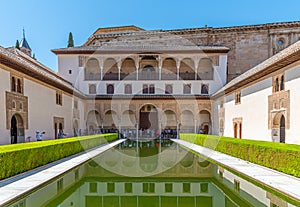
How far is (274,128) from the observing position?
42.4 feet

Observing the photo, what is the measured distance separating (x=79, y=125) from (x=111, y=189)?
19011mm

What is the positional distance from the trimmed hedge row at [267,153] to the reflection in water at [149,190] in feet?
4.47

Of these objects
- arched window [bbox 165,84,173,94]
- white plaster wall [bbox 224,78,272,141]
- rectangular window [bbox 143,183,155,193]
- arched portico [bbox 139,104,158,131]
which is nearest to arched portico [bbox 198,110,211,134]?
arched window [bbox 165,84,173,94]

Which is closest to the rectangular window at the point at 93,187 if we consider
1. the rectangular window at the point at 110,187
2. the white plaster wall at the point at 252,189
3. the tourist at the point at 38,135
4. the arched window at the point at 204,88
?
the rectangular window at the point at 110,187

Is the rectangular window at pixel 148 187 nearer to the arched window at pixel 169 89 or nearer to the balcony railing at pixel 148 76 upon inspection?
the arched window at pixel 169 89

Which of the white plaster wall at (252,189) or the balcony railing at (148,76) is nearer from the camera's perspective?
the white plaster wall at (252,189)

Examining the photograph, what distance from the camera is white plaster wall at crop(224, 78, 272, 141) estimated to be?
13.9 metres

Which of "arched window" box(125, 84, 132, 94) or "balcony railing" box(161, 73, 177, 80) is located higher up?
"balcony railing" box(161, 73, 177, 80)

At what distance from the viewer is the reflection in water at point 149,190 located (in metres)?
5.25

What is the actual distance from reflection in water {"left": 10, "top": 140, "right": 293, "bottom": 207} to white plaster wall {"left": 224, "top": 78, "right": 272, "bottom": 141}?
675cm

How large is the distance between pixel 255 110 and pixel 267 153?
7.53 m

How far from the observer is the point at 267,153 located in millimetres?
8242

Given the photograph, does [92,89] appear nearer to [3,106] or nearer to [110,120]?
[110,120]

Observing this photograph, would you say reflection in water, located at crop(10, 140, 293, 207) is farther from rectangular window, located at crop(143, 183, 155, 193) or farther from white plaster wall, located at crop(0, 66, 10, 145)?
white plaster wall, located at crop(0, 66, 10, 145)
